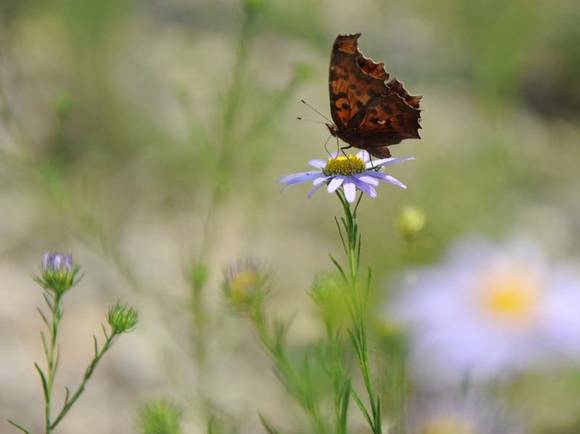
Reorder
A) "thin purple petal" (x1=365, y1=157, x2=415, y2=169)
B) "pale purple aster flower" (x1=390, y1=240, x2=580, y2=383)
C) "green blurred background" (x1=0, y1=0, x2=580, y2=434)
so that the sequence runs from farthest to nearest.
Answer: "green blurred background" (x1=0, y1=0, x2=580, y2=434) → "thin purple petal" (x1=365, y1=157, x2=415, y2=169) → "pale purple aster flower" (x1=390, y1=240, x2=580, y2=383)

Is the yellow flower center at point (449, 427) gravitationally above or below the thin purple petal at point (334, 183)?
→ below

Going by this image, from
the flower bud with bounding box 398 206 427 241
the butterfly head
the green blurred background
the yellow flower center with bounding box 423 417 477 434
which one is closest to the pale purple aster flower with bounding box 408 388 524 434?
the yellow flower center with bounding box 423 417 477 434

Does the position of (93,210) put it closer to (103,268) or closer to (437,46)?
(103,268)

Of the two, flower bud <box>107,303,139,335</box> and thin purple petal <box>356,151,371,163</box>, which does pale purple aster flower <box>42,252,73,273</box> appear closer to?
flower bud <box>107,303,139,335</box>

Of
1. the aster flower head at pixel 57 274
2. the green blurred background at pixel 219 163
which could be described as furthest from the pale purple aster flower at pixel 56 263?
the green blurred background at pixel 219 163

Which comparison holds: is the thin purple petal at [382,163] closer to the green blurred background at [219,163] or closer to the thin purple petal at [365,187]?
the thin purple petal at [365,187]

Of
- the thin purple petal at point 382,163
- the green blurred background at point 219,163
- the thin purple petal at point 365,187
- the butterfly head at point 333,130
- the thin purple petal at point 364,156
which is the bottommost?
the thin purple petal at point 365,187
